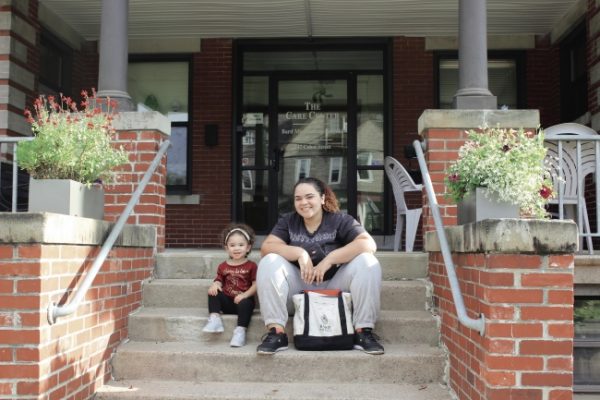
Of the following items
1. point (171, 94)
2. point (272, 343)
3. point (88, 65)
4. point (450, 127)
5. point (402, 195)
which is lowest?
point (272, 343)


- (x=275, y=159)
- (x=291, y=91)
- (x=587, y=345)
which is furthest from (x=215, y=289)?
(x=291, y=91)

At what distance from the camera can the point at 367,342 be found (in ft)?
12.2

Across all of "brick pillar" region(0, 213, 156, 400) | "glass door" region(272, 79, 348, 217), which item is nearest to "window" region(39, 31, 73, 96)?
"glass door" region(272, 79, 348, 217)

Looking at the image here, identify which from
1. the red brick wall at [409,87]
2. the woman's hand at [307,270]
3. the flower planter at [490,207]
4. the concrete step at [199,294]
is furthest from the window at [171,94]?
the flower planter at [490,207]

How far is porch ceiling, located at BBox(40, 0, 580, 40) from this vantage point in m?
6.98

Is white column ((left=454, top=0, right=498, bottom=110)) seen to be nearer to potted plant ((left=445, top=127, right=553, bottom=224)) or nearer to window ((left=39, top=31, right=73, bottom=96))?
potted plant ((left=445, top=127, right=553, bottom=224))

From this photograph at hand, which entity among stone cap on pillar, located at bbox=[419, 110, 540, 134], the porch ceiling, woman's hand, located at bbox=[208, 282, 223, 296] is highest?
the porch ceiling

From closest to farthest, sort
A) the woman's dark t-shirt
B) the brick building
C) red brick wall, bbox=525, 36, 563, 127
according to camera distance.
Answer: the woman's dark t-shirt < the brick building < red brick wall, bbox=525, 36, 563, 127

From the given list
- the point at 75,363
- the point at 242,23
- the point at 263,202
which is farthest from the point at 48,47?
the point at 75,363

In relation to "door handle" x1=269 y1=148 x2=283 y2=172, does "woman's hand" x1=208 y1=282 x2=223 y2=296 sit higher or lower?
lower

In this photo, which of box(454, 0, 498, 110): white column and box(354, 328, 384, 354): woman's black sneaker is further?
box(454, 0, 498, 110): white column

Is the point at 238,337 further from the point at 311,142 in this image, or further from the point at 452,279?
the point at 311,142

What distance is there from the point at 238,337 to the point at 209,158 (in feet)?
14.7

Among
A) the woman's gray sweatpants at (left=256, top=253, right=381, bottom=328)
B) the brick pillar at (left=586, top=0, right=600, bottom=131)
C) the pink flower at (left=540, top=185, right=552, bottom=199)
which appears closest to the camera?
the pink flower at (left=540, top=185, right=552, bottom=199)
